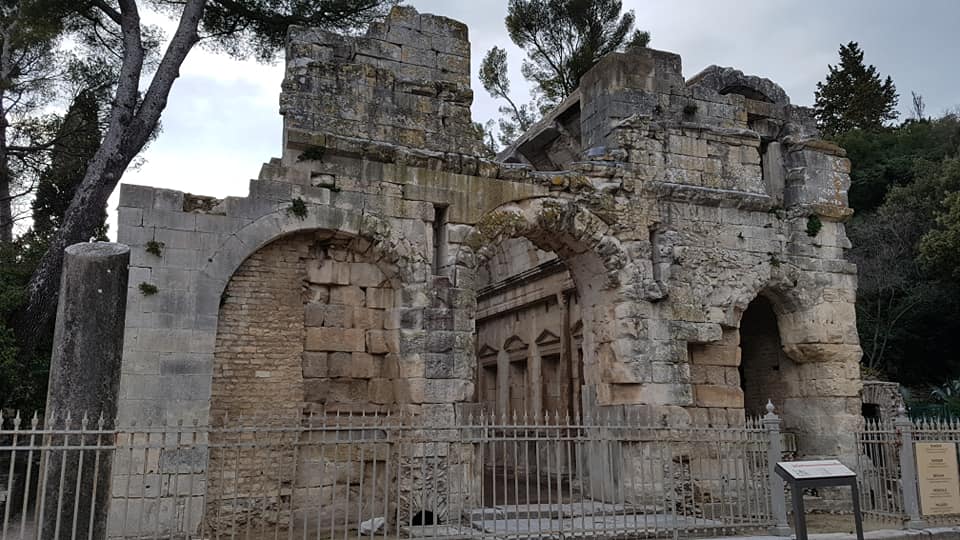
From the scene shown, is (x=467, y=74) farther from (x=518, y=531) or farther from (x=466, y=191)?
(x=518, y=531)

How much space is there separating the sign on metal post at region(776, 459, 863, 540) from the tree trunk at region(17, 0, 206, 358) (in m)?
11.4

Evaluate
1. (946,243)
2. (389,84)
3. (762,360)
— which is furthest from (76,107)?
(946,243)

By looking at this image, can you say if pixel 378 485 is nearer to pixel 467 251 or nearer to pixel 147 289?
pixel 467 251

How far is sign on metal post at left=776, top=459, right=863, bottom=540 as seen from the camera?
22.3 ft

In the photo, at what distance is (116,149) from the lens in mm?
14133

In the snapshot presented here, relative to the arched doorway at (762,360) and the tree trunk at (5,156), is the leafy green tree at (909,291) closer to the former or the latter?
the arched doorway at (762,360)

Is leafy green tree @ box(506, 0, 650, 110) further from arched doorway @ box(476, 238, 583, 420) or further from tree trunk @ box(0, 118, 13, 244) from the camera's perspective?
tree trunk @ box(0, 118, 13, 244)

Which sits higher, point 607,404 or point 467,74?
point 467,74

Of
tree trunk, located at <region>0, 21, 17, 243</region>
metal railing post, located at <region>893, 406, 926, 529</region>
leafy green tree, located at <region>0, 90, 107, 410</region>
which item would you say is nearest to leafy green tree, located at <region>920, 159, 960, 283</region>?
metal railing post, located at <region>893, 406, 926, 529</region>

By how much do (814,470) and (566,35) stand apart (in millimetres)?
19144

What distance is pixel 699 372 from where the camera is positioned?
11227 millimetres

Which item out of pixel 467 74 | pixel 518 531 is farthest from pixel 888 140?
pixel 518 531

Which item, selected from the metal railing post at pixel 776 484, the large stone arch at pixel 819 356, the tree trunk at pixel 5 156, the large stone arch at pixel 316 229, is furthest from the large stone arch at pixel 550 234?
the tree trunk at pixel 5 156

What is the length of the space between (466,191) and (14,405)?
7874 millimetres
